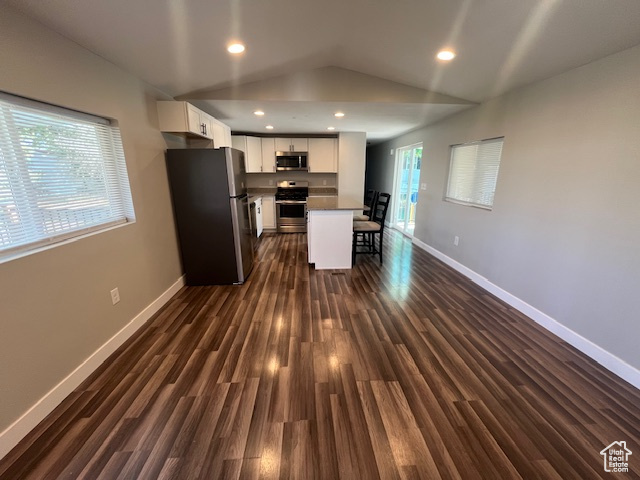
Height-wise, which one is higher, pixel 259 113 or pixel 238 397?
pixel 259 113

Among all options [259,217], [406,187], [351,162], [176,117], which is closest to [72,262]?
[176,117]

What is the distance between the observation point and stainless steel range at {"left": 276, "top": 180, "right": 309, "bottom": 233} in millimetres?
5922

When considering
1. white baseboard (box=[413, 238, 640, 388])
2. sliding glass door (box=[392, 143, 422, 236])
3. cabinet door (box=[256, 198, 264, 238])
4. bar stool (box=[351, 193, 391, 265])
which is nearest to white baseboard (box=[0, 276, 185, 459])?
bar stool (box=[351, 193, 391, 265])

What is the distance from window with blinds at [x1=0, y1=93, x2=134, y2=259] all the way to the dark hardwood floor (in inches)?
42.4

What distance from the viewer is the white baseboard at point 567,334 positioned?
5.99ft

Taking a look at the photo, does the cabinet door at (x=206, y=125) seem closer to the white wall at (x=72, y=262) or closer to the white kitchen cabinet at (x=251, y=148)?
the white wall at (x=72, y=262)

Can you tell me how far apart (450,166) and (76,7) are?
4.39 meters

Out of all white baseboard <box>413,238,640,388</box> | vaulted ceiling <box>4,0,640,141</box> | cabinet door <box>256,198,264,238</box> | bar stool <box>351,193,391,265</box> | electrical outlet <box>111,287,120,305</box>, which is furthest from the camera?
cabinet door <box>256,198,264,238</box>

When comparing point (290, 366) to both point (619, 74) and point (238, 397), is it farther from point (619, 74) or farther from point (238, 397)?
point (619, 74)

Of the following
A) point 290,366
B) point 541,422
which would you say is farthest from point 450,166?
point 290,366

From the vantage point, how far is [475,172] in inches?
139

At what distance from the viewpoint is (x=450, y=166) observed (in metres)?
4.12

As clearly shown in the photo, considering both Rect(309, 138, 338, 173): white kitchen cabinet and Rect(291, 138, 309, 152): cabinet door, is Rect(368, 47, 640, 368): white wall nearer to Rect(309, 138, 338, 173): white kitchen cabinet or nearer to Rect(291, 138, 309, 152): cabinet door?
Rect(309, 138, 338, 173): white kitchen cabinet

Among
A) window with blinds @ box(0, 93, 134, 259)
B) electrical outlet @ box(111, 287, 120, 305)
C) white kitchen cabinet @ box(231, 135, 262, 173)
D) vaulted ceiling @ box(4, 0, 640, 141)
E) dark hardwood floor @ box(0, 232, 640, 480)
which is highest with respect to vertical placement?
vaulted ceiling @ box(4, 0, 640, 141)
